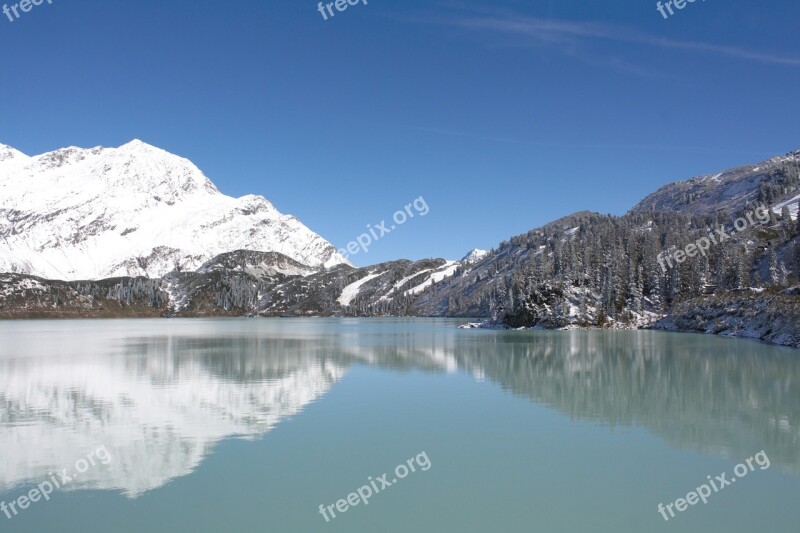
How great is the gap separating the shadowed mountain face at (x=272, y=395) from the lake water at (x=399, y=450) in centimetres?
19

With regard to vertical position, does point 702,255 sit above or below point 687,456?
above

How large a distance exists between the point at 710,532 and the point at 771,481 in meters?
6.71

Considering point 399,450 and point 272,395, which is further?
point 272,395

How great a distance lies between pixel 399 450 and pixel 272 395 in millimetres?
17256

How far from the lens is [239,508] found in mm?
17828

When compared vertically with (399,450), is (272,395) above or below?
above

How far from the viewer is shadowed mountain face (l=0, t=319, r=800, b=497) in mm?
24797

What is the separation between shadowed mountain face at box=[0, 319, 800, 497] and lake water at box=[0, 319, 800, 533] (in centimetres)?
19

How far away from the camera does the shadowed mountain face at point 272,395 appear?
24797 millimetres

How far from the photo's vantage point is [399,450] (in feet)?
81.9

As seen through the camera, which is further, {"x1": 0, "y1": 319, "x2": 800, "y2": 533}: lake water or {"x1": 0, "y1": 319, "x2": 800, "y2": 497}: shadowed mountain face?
{"x1": 0, "y1": 319, "x2": 800, "y2": 497}: shadowed mountain face

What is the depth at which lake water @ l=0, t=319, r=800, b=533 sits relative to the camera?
56.6ft

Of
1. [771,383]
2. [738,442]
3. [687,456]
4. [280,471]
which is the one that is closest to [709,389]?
[771,383]

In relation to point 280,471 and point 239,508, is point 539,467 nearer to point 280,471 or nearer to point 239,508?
point 280,471
